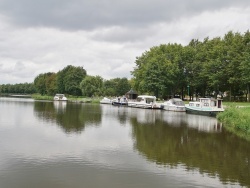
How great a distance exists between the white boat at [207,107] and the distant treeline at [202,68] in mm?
9703

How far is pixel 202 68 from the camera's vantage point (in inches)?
2948

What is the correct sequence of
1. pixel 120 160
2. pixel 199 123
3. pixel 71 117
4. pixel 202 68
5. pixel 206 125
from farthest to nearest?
pixel 202 68
pixel 71 117
pixel 199 123
pixel 206 125
pixel 120 160

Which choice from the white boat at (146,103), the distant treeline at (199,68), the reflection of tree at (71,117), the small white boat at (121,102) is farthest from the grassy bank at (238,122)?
the small white boat at (121,102)

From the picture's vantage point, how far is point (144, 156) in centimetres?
1908

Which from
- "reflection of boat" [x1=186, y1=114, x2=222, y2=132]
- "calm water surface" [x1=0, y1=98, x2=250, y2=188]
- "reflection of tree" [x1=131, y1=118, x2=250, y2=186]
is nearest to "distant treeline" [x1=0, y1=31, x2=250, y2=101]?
"reflection of boat" [x1=186, y1=114, x2=222, y2=132]

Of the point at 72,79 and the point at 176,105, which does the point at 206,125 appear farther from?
the point at 72,79

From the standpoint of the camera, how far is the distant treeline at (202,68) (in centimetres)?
6469

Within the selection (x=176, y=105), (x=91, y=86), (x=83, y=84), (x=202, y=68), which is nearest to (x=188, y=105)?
(x=176, y=105)

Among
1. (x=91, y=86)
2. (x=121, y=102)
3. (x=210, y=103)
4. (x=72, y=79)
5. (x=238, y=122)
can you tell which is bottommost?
(x=238, y=122)

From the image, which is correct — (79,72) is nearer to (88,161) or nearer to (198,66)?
(198,66)

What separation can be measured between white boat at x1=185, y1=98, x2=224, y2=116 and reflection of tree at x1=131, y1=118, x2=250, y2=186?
2151cm

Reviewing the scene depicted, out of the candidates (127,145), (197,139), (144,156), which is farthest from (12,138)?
(197,139)

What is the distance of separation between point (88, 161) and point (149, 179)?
177 inches

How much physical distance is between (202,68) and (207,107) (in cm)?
2407
